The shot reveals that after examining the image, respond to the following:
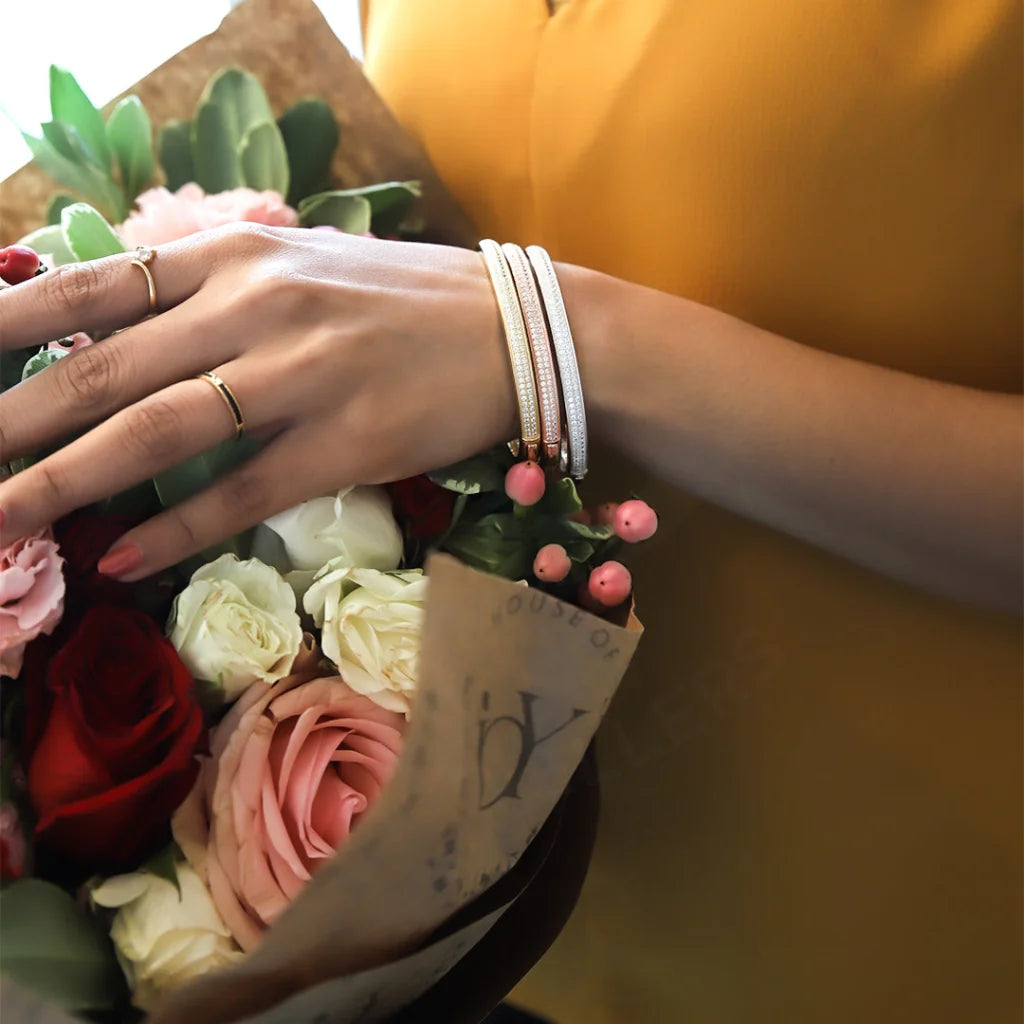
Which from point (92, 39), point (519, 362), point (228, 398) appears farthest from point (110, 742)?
point (92, 39)

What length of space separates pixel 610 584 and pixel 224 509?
193 millimetres

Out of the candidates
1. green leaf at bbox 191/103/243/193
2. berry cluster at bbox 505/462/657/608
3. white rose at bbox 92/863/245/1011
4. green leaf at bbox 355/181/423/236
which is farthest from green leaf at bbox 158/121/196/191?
white rose at bbox 92/863/245/1011

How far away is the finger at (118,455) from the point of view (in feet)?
1.27

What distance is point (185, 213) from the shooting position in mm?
536

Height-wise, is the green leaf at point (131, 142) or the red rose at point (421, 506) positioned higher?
the green leaf at point (131, 142)

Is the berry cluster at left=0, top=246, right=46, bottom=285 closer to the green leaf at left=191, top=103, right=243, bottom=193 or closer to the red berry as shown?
the red berry

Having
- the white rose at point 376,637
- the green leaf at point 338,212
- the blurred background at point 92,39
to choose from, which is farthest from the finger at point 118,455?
the blurred background at point 92,39

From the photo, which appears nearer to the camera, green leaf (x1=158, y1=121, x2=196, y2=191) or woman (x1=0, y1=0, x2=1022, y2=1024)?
woman (x1=0, y1=0, x2=1022, y2=1024)

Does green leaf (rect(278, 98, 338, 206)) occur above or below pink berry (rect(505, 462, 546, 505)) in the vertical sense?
above

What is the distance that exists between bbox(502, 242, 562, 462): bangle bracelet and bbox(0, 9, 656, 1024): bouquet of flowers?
0.10 ft

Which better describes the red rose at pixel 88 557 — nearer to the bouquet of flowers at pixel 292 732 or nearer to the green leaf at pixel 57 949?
the bouquet of flowers at pixel 292 732

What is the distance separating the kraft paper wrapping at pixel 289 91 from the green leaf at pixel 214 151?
0.03m

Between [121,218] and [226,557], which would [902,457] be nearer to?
[226,557]

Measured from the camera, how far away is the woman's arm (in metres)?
0.42
